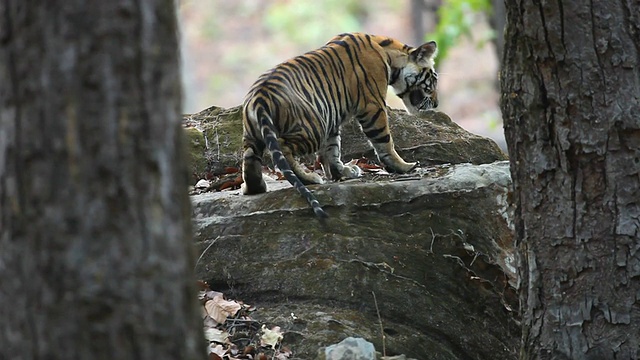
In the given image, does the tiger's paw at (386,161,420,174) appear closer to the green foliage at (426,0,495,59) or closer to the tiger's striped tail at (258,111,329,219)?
the tiger's striped tail at (258,111,329,219)

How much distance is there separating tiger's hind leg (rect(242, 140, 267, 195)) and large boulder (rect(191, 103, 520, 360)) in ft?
0.34

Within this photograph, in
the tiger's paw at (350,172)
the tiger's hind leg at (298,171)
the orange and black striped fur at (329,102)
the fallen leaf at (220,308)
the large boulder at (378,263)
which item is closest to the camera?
the fallen leaf at (220,308)

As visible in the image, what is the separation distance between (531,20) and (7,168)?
2.42 metres

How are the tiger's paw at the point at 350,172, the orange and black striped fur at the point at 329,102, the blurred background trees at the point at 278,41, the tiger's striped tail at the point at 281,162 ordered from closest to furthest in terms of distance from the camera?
the tiger's striped tail at the point at 281,162 < the orange and black striped fur at the point at 329,102 < the tiger's paw at the point at 350,172 < the blurred background trees at the point at 278,41

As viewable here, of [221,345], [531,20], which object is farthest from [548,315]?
[221,345]

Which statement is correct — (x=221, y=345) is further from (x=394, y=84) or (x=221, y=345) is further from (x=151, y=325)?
(x=394, y=84)

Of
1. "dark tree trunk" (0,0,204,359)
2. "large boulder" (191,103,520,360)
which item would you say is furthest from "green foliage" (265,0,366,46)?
"dark tree trunk" (0,0,204,359)

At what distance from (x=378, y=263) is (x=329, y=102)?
1607 millimetres

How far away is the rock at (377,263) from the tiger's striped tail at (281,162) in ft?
0.28

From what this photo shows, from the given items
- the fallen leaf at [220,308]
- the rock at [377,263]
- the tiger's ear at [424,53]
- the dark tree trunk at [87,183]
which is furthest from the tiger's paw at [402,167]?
the dark tree trunk at [87,183]

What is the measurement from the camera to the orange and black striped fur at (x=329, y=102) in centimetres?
571

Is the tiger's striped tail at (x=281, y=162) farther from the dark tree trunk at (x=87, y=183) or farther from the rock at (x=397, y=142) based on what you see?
→ the dark tree trunk at (x=87, y=183)

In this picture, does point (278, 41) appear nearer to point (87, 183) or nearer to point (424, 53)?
point (424, 53)

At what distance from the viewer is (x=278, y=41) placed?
3225 cm
